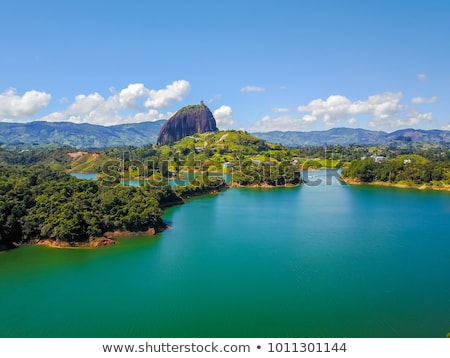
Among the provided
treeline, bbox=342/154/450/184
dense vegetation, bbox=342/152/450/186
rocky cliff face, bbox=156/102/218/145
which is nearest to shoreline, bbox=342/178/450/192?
dense vegetation, bbox=342/152/450/186

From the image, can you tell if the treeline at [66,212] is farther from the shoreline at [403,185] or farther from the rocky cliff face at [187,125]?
the rocky cliff face at [187,125]

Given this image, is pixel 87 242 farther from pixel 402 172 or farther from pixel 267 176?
pixel 402 172

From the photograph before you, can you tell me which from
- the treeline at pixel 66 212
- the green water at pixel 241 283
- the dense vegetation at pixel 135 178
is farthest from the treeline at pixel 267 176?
the treeline at pixel 66 212

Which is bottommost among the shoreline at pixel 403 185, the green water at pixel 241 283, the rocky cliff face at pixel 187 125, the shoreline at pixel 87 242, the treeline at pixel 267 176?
the green water at pixel 241 283

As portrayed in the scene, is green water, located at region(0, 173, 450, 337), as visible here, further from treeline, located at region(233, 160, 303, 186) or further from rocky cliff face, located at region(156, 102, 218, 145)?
rocky cliff face, located at region(156, 102, 218, 145)

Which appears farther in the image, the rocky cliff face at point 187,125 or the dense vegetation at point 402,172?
the rocky cliff face at point 187,125

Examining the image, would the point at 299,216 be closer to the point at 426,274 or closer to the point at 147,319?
the point at 426,274

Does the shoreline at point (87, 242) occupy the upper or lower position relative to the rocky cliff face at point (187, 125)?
lower
